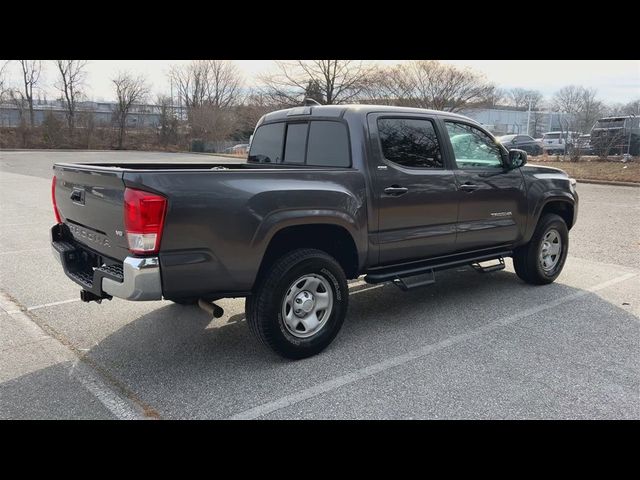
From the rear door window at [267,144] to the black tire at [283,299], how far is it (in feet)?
5.43

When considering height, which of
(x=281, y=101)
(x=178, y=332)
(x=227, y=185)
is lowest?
(x=178, y=332)

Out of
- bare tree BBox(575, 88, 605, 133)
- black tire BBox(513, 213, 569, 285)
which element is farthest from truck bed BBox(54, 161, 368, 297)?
bare tree BBox(575, 88, 605, 133)

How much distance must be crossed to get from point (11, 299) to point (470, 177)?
16.7 feet

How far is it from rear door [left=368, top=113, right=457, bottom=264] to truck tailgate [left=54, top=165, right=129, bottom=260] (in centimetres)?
209

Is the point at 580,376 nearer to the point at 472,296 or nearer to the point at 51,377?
the point at 472,296

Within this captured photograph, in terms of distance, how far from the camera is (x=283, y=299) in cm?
388

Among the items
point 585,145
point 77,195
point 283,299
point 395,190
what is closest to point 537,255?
point 395,190

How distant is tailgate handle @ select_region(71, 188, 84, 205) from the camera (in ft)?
12.7

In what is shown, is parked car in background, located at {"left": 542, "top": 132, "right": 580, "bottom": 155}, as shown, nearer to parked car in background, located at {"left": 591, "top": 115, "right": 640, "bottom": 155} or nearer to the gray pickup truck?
parked car in background, located at {"left": 591, "top": 115, "right": 640, "bottom": 155}

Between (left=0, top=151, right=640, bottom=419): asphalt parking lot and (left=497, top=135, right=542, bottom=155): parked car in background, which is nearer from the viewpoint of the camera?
(left=0, top=151, right=640, bottom=419): asphalt parking lot

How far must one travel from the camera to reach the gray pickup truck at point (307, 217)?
339 centimetres
